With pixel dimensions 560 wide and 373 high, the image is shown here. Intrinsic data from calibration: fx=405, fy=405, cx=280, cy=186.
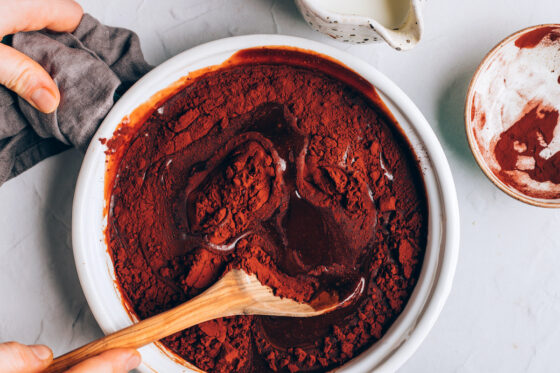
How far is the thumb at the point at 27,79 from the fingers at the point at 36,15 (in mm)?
44

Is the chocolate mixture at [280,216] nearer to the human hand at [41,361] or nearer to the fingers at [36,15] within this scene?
the human hand at [41,361]

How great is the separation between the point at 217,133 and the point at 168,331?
1.04 ft

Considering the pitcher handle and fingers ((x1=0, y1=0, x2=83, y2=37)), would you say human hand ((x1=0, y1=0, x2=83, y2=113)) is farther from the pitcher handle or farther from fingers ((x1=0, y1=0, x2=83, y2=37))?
the pitcher handle

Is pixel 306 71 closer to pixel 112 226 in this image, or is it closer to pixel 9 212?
pixel 112 226

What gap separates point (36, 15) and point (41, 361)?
1.71 ft

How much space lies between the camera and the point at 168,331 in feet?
1.98

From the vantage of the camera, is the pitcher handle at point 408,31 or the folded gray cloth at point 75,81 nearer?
the pitcher handle at point 408,31

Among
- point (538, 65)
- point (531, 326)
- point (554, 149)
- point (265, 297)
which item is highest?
point (538, 65)

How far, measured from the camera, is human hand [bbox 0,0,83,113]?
2.02 feet

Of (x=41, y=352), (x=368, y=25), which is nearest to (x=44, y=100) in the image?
(x=41, y=352)

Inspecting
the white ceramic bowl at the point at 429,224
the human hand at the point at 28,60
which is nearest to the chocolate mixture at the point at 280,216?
the white ceramic bowl at the point at 429,224

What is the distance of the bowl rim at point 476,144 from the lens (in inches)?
26.5

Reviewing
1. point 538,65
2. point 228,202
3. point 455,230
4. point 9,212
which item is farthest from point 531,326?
→ point 9,212

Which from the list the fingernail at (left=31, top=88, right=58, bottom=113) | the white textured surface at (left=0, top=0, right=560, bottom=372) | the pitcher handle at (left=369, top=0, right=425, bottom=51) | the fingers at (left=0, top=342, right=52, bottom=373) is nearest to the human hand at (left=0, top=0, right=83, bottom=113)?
the fingernail at (left=31, top=88, right=58, bottom=113)
